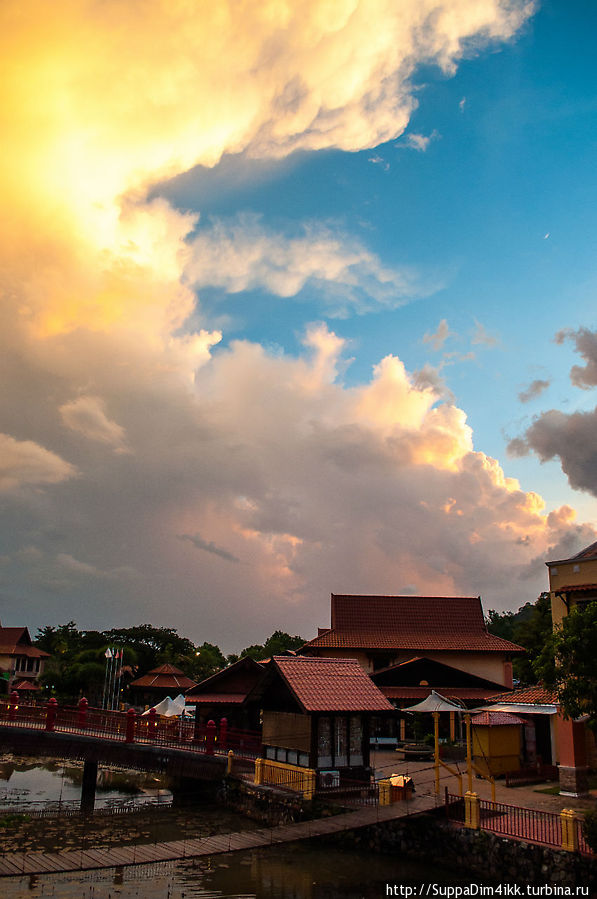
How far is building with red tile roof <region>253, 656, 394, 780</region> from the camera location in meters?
23.1

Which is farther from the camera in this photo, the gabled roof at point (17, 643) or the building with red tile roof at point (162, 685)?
the gabled roof at point (17, 643)

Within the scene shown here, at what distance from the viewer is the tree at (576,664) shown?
690 inches

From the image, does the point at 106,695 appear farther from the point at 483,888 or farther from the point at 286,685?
the point at 483,888

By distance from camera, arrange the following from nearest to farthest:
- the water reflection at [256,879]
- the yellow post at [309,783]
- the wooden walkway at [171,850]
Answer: the wooden walkway at [171,850] → the water reflection at [256,879] → the yellow post at [309,783]

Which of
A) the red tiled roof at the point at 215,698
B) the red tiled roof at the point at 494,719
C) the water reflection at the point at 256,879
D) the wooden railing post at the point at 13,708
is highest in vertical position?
the red tiled roof at the point at 494,719

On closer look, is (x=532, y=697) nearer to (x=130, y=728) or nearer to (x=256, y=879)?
(x=256, y=879)

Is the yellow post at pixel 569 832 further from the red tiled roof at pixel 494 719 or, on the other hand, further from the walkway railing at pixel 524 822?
the red tiled roof at pixel 494 719

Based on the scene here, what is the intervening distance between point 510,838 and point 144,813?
15.5m

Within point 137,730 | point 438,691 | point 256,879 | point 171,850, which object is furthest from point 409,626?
point 171,850

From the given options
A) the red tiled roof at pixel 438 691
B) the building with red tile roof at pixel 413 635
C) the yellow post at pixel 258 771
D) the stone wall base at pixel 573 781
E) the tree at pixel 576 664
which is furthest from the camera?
the building with red tile roof at pixel 413 635

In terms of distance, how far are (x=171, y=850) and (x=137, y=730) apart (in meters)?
14.0

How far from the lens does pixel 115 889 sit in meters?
16.5

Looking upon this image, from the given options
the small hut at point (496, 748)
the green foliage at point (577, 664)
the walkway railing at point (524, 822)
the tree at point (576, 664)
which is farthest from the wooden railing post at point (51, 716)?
the green foliage at point (577, 664)

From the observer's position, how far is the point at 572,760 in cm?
2148
